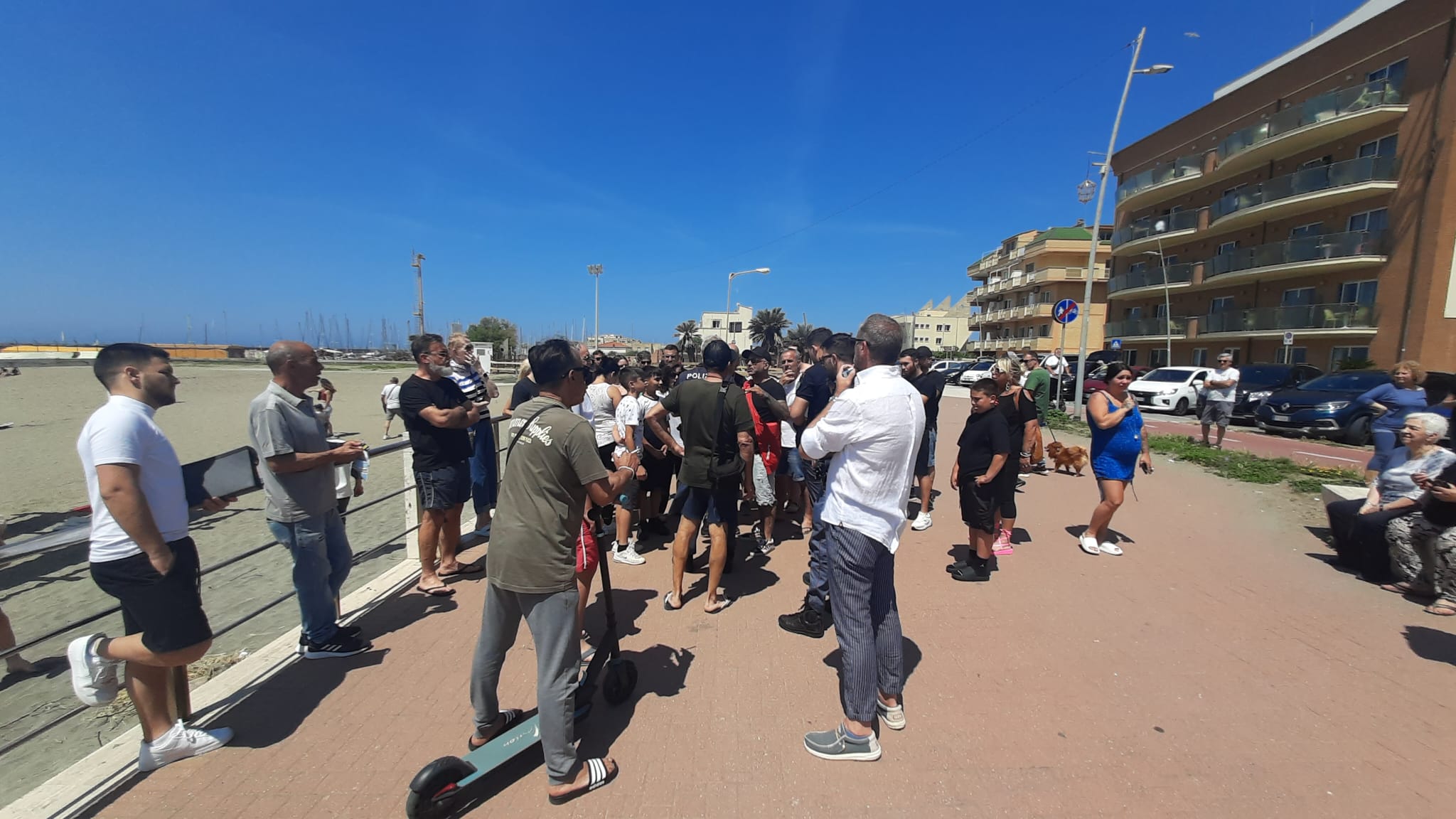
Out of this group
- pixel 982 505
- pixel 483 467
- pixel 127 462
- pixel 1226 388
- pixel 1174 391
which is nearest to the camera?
pixel 127 462

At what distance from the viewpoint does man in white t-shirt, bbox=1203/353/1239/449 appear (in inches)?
409

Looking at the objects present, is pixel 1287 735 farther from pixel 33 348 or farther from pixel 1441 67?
pixel 33 348

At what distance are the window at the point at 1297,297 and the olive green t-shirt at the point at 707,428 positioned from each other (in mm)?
29951

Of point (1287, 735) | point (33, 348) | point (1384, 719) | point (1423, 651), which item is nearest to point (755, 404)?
point (1287, 735)

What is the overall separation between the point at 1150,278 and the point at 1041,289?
494 inches

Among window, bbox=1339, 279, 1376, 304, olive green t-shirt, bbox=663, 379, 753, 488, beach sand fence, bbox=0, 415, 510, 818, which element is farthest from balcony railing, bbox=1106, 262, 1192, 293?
beach sand fence, bbox=0, 415, 510, 818

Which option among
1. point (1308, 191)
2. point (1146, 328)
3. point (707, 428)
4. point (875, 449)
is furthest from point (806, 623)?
point (1146, 328)

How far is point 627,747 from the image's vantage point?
2689mm

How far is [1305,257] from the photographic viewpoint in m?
22.1

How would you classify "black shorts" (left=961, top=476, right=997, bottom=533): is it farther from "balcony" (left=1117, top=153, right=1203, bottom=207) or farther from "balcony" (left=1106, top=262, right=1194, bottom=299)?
"balcony" (left=1117, top=153, right=1203, bottom=207)

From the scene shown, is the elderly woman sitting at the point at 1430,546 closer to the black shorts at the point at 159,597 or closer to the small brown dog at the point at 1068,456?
the small brown dog at the point at 1068,456

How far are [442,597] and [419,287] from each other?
167 ft

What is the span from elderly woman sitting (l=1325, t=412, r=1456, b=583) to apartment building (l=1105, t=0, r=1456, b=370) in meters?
21.9

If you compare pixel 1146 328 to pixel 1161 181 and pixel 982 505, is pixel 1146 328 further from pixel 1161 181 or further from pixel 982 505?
pixel 982 505
